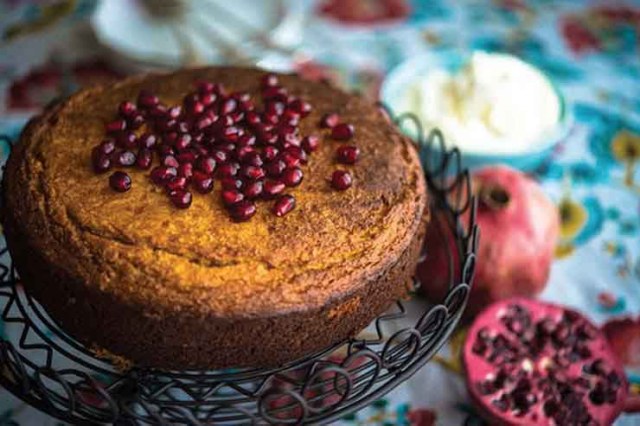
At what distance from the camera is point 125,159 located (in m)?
1.26

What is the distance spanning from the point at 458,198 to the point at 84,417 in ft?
2.66

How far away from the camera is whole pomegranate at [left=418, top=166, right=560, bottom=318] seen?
1.56 m

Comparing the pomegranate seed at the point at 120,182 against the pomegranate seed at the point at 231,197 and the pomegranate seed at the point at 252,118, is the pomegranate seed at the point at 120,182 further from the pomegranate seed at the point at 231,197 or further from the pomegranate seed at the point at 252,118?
the pomegranate seed at the point at 252,118

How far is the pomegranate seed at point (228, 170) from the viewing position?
1256 mm

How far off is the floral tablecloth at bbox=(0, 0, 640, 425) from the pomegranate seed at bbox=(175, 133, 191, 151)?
0.58 m

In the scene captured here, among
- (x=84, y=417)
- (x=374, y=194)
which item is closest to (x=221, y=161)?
(x=374, y=194)

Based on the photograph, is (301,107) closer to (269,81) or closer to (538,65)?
(269,81)

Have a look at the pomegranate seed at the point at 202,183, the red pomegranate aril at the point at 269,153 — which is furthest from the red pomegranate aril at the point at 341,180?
the pomegranate seed at the point at 202,183

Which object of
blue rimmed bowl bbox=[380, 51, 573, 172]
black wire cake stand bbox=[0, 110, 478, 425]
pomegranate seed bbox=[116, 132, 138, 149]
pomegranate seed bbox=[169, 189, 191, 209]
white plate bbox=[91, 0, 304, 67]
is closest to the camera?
black wire cake stand bbox=[0, 110, 478, 425]

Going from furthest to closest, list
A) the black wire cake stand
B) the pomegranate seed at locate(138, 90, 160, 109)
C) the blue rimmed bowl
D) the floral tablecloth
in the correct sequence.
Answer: the blue rimmed bowl < the floral tablecloth < the pomegranate seed at locate(138, 90, 160, 109) < the black wire cake stand

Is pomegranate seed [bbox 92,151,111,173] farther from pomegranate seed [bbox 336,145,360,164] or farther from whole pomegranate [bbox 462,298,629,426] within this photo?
whole pomegranate [bbox 462,298,629,426]

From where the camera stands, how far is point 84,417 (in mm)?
1146

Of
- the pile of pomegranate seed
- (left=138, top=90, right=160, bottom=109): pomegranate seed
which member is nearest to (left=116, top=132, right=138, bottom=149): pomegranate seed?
the pile of pomegranate seed

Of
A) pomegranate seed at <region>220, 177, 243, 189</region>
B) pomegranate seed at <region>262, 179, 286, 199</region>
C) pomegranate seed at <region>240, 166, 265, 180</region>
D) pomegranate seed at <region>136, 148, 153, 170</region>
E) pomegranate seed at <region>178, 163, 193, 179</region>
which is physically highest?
pomegranate seed at <region>136, 148, 153, 170</region>
